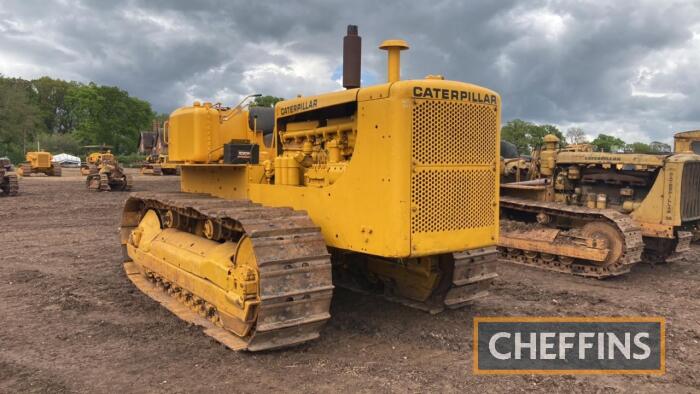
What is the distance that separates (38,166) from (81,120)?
50.2 meters

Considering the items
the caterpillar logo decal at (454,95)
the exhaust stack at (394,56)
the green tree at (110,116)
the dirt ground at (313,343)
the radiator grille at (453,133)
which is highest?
the green tree at (110,116)

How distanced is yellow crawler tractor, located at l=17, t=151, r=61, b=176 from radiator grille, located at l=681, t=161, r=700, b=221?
40.5 meters

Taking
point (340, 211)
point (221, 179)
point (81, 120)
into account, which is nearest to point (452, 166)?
point (340, 211)

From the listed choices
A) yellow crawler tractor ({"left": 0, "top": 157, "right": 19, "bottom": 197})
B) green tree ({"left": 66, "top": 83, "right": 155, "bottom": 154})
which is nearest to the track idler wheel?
yellow crawler tractor ({"left": 0, "top": 157, "right": 19, "bottom": 197})

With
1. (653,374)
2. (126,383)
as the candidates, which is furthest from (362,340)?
(653,374)

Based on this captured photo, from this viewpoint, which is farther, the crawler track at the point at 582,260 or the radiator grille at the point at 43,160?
the radiator grille at the point at 43,160

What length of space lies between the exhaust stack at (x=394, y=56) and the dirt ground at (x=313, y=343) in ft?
8.88

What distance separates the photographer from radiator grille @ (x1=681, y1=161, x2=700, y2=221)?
952 cm

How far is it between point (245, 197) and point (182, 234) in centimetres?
98

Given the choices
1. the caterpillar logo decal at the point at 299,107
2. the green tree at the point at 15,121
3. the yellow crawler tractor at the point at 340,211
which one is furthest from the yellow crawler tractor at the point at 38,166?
the caterpillar logo decal at the point at 299,107

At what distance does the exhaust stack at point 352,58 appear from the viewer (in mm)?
5871

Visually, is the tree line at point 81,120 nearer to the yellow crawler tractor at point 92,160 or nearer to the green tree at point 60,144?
the green tree at point 60,144

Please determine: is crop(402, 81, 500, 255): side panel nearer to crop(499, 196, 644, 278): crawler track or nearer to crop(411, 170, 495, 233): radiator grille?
crop(411, 170, 495, 233): radiator grille

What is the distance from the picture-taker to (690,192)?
31.8ft
